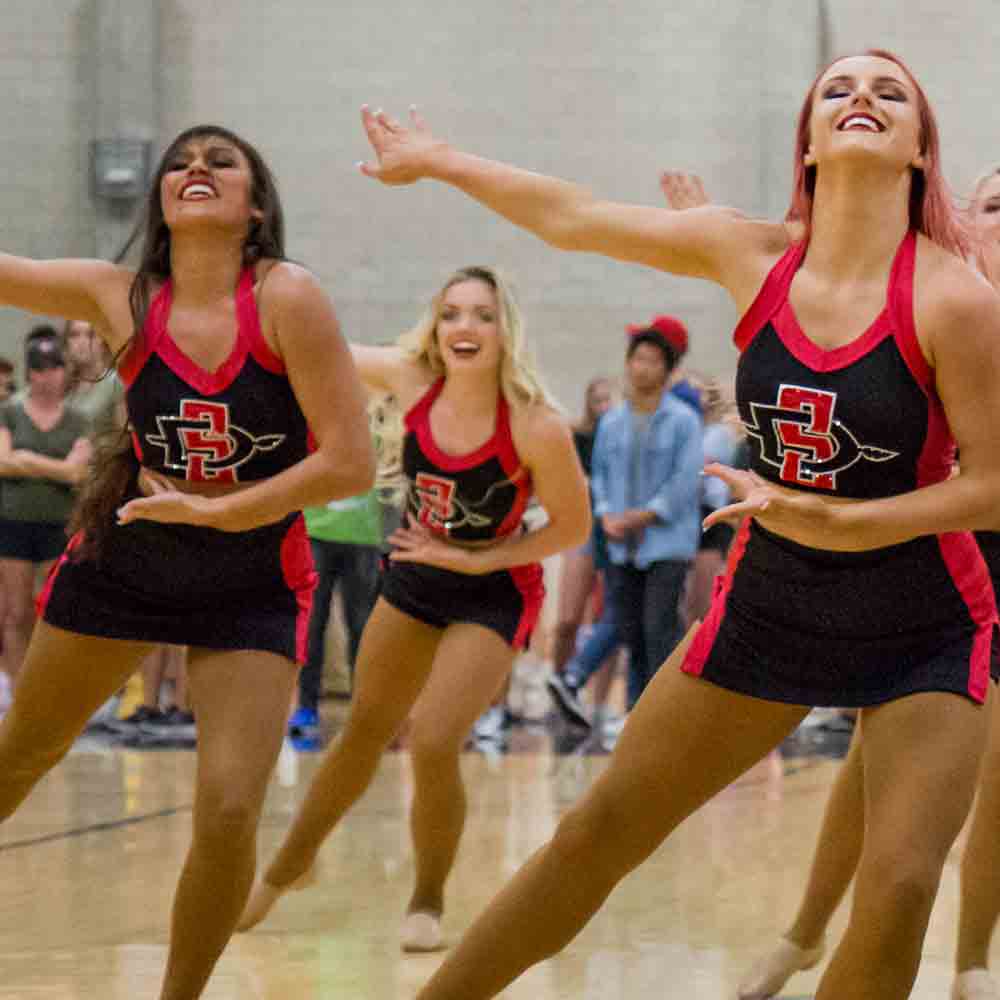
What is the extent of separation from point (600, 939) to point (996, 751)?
4.23ft

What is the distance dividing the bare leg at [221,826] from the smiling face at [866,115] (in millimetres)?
1494

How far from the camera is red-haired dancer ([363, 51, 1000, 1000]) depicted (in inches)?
119

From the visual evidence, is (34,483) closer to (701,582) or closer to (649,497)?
(649,497)

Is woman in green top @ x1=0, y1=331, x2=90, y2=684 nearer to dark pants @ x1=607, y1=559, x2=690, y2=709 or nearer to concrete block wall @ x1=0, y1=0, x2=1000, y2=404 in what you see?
dark pants @ x1=607, y1=559, x2=690, y2=709

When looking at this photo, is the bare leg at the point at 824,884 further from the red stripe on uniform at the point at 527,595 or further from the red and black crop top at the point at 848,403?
the red stripe on uniform at the point at 527,595

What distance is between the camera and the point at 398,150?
138 inches

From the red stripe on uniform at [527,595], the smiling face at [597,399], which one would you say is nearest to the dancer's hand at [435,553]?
the red stripe on uniform at [527,595]

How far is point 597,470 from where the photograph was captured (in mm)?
8484

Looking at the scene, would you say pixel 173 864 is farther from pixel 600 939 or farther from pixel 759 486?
pixel 759 486

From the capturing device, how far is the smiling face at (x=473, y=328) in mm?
5266

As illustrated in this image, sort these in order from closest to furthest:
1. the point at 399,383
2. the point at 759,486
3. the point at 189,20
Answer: the point at 759,486 → the point at 399,383 → the point at 189,20

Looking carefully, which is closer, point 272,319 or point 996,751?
point 272,319

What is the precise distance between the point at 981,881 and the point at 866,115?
1784mm

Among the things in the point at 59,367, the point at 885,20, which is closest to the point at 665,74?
the point at 885,20
